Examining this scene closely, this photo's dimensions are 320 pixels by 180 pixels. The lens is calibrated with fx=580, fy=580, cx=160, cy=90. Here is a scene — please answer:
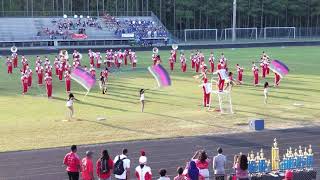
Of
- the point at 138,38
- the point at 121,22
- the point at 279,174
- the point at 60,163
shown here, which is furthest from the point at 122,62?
the point at 279,174

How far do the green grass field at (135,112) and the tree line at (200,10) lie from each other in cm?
3437

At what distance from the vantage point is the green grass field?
72.8 ft

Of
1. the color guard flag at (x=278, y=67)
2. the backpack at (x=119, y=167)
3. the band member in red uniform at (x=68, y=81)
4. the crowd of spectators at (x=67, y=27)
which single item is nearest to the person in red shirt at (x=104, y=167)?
the backpack at (x=119, y=167)

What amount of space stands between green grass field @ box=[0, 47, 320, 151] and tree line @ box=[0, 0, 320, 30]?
34369 millimetres

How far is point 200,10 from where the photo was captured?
264ft

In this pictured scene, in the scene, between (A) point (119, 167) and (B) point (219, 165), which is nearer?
(A) point (119, 167)

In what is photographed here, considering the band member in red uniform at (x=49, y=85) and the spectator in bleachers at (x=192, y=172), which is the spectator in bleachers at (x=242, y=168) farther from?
the band member in red uniform at (x=49, y=85)

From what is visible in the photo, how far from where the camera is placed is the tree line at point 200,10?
2825 inches

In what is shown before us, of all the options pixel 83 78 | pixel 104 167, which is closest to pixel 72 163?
pixel 104 167

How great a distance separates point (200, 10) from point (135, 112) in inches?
2186

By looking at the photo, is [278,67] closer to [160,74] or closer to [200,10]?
[160,74]

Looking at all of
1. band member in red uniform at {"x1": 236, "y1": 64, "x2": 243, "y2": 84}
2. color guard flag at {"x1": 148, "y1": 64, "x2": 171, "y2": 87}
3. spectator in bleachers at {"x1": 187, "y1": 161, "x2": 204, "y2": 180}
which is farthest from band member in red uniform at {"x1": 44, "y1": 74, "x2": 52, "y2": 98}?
spectator in bleachers at {"x1": 187, "y1": 161, "x2": 204, "y2": 180}

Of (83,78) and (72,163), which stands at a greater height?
(83,78)

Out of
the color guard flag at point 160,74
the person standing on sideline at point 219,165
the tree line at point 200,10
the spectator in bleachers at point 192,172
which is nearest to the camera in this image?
the spectator in bleachers at point 192,172
